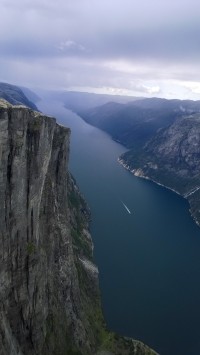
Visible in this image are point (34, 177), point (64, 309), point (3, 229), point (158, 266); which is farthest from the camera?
point (158, 266)

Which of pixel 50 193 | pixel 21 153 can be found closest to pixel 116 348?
pixel 50 193

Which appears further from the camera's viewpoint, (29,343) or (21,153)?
(29,343)

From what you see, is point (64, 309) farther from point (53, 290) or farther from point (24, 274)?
point (24, 274)

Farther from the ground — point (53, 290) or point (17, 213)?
point (17, 213)

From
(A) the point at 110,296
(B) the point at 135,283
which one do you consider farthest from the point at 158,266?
(A) the point at 110,296

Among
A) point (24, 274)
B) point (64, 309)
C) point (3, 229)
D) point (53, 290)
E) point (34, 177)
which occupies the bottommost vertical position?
point (64, 309)

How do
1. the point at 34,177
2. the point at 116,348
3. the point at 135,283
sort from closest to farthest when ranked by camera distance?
the point at 34,177, the point at 116,348, the point at 135,283
